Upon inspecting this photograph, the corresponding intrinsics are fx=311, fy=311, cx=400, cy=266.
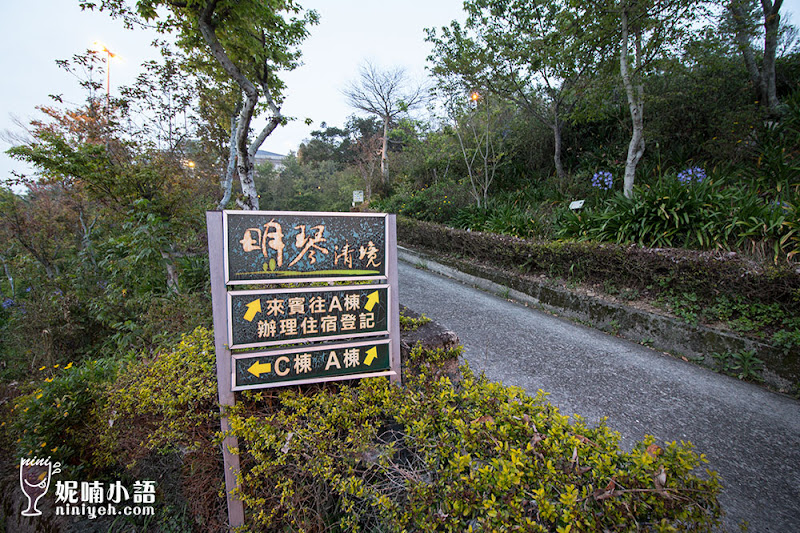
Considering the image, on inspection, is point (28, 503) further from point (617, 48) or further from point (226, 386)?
point (617, 48)

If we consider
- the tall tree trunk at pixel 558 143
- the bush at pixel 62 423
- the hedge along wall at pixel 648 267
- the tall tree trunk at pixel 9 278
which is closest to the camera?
the bush at pixel 62 423

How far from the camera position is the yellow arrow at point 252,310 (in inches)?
59.9

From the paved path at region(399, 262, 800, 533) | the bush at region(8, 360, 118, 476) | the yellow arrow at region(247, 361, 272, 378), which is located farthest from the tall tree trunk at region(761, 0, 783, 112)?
the bush at region(8, 360, 118, 476)

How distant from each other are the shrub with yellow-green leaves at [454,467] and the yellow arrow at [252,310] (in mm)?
406

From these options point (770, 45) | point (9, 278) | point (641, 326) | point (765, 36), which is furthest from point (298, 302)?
point (9, 278)

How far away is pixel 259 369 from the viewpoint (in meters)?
1.54

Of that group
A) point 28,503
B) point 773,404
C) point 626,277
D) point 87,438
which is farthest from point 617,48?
point 28,503

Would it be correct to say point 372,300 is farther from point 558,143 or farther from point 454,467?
point 558,143

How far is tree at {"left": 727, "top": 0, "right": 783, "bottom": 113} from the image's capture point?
511cm

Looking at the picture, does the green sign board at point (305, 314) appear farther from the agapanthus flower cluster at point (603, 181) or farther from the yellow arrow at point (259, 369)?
the agapanthus flower cluster at point (603, 181)

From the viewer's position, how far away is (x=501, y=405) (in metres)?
1.37

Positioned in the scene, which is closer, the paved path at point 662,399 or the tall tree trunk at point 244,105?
the paved path at point 662,399

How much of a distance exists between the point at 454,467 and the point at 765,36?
29.5ft

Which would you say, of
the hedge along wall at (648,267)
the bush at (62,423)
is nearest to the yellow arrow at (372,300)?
the bush at (62,423)
